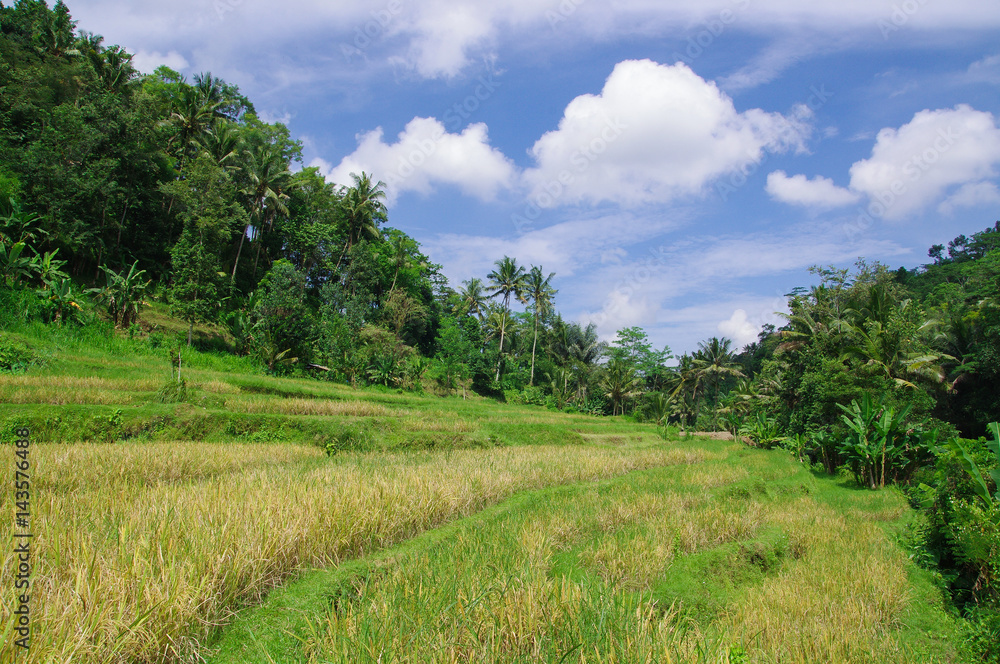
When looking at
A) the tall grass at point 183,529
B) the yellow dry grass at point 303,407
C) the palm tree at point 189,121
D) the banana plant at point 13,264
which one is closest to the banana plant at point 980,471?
the tall grass at point 183,529

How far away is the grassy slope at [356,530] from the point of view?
3.49 meters

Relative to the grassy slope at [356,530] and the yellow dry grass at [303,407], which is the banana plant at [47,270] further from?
the yellow dry grass at [303,407]

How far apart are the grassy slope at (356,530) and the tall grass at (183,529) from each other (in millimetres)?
23

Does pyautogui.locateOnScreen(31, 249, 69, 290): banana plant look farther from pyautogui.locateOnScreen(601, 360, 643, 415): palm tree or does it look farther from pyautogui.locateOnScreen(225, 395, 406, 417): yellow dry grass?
pyautogui.locateOnScreen(601, 360, 643, 415): palm tree

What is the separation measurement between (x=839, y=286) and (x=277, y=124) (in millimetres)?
43390

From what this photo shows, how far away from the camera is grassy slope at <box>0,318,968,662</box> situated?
349cm

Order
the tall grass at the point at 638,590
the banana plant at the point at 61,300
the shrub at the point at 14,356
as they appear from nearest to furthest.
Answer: the tall grass at the point at 638,590 < the shrub at the point at 14,356 < the banana plant at the point at 61,300

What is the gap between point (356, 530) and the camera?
18.2ft

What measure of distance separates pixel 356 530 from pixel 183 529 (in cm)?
170

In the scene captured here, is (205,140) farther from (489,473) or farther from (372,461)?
(489,473)

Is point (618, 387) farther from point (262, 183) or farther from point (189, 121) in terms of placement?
point (189, 121)

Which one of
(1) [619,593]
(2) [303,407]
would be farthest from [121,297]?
(1) [619,593]

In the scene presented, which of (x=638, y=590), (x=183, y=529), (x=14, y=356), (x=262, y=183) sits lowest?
(x=638, y=590)

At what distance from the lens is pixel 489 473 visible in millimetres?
9148
